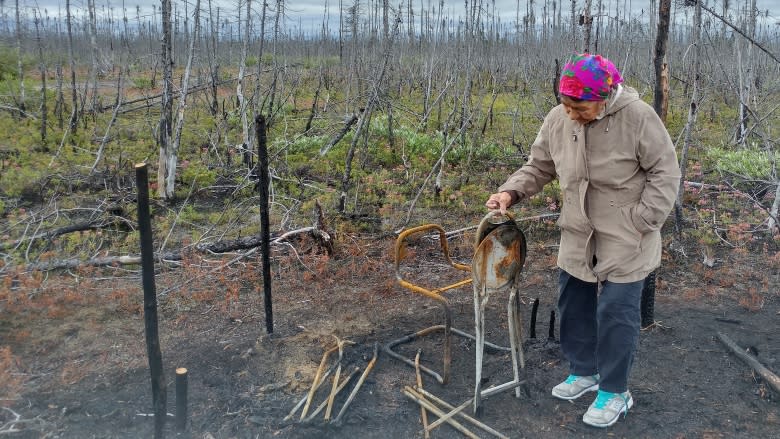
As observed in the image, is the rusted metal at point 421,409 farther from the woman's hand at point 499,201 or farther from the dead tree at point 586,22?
the dead tree at point 586,22

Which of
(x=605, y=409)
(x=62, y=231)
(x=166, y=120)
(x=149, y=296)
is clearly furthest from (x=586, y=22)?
(x=166, y=120)

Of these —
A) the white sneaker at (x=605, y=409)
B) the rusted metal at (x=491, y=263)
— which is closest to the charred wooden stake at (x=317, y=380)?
the rusted metal at (x=491, y=263)

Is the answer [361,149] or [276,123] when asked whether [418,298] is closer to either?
[361,149]

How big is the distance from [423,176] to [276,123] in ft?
17.4

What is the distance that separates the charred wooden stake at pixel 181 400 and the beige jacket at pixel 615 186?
1.85 m

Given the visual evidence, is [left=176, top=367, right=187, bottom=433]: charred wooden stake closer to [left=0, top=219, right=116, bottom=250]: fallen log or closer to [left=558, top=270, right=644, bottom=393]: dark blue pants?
[left=558, top=270, right=644, bottom=393]: dark blue pants

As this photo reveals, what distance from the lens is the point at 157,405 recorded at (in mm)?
2742

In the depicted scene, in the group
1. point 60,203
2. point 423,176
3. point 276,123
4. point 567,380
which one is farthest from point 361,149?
point 567,380

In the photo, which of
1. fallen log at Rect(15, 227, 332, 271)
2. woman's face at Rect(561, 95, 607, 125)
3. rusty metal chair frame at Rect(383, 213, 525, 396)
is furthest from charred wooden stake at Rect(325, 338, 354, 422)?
fallen log at Rect(15, 227, 332, 271)

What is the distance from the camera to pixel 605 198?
2.73 m

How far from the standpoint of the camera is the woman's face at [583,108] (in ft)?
8.38

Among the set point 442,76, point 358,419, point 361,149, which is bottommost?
point 358,419

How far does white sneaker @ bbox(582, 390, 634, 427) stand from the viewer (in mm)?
2910

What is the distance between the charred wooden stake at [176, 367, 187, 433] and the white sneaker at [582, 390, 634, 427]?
189 centimetres
